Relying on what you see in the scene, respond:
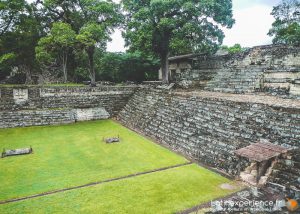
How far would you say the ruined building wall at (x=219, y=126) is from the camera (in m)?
8.33

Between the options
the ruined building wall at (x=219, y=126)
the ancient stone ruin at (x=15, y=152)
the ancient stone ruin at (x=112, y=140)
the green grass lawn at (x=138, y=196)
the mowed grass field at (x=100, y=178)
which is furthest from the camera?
the ancient stone ruin at (x=112, y=140)

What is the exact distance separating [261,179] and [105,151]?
6185 millimetres

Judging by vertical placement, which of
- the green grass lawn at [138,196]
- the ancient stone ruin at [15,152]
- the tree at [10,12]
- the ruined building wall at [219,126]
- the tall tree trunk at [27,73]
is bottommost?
the green grass lawn at [138,196]

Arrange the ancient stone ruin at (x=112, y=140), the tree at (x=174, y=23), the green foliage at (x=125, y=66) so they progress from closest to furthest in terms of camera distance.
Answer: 1. the ancient stone ruin at (x=112, y=140)
2. the tree at (x=174, y=23)
3. the green foliage at (x=125, y=66)

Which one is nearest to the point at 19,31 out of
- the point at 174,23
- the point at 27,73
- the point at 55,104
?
the point at 27,73

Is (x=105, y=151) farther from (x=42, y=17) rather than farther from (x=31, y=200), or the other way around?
(x=42, y=17)

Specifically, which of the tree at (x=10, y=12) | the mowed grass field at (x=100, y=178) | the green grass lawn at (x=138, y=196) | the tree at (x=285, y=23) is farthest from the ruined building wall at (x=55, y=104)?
the tree at (x=285, y=23)

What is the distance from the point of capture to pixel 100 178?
816 centimetres

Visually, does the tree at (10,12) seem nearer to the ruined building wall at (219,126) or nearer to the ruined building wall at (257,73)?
the ruined building wall at (219,126)

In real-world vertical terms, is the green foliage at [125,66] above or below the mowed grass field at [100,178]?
above

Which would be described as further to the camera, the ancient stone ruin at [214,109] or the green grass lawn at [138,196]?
the ancient stone ruin at [214,109]

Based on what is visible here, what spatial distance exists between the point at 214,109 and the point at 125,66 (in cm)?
1743

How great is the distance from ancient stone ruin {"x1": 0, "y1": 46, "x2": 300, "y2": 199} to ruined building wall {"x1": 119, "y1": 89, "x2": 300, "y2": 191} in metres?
0.03

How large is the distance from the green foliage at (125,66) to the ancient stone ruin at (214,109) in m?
6.52
